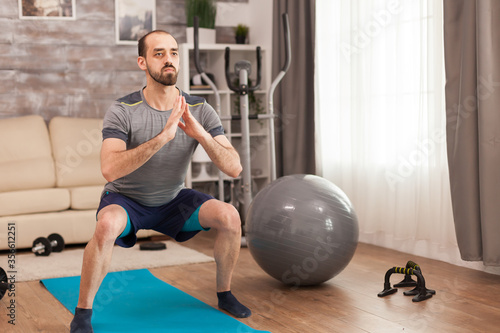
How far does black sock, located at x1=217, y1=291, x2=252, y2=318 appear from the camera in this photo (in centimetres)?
277

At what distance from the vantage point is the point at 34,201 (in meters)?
4.55

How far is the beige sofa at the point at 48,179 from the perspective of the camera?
450 cm

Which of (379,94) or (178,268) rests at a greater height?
(379,94)

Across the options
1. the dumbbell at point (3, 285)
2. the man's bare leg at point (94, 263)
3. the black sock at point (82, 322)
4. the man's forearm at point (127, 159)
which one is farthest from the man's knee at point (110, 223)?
the dumbbell at point (3, 285)

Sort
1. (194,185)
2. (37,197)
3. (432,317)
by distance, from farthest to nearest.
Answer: (194,185), (37,197), (432,317)

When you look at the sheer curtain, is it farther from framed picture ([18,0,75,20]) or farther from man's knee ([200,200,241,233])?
framed picture ([18,0,75,20])

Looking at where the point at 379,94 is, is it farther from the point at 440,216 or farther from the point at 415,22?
the point at 440,216

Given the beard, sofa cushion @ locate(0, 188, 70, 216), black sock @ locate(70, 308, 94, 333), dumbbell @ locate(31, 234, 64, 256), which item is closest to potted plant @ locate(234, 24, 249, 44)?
sofa cushion @ locate(0, 188, 70, 216)

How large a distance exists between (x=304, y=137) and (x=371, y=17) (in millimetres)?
1094

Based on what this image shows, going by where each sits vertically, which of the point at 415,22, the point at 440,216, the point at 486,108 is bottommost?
the point at 440,216

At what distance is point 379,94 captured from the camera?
14.0 feet

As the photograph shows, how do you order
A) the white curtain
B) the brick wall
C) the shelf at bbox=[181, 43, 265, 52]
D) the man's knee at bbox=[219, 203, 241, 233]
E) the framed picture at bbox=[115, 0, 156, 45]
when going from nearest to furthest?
the man's knee at bbox=[219, 203, 241, 233], the white curtain, the brick wall, the shelf at bbox=[181, 43, 265, 52], the framed picture at bbox=[115, 0, 156, 45]

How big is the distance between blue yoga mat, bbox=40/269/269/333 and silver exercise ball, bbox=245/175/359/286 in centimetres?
41

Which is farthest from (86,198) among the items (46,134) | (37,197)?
(46,134)
